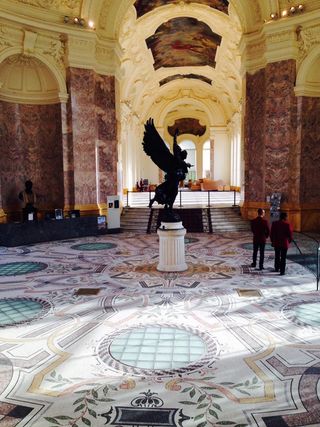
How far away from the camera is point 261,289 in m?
6.50

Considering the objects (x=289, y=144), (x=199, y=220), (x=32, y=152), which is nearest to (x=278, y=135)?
(x=289, y=144)

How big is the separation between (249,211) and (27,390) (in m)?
11.7

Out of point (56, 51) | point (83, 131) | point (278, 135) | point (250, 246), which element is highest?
point (56, 51)

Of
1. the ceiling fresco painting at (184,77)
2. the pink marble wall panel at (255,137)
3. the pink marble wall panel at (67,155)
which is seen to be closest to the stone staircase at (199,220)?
the pink marble wall panel at (255,137)

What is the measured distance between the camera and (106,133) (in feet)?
44.6

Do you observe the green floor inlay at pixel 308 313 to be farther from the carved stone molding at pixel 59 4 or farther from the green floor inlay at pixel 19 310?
the carved stone molding at pixel 59 4

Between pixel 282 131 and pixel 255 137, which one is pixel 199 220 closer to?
pixel 255 137

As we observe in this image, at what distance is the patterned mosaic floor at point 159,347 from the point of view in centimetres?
307

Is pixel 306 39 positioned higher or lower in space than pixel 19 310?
higher

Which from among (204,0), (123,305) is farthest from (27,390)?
(204,0)

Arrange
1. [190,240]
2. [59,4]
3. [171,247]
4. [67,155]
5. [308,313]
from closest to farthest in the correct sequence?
[308,313]
[171,247]
[190,240]
[59,4]
[67,155]

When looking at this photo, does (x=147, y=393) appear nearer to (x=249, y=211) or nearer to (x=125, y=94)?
(x=249, y=211)

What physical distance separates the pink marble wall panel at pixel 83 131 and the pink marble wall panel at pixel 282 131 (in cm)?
630

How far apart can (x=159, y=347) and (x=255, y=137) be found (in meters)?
10.9
